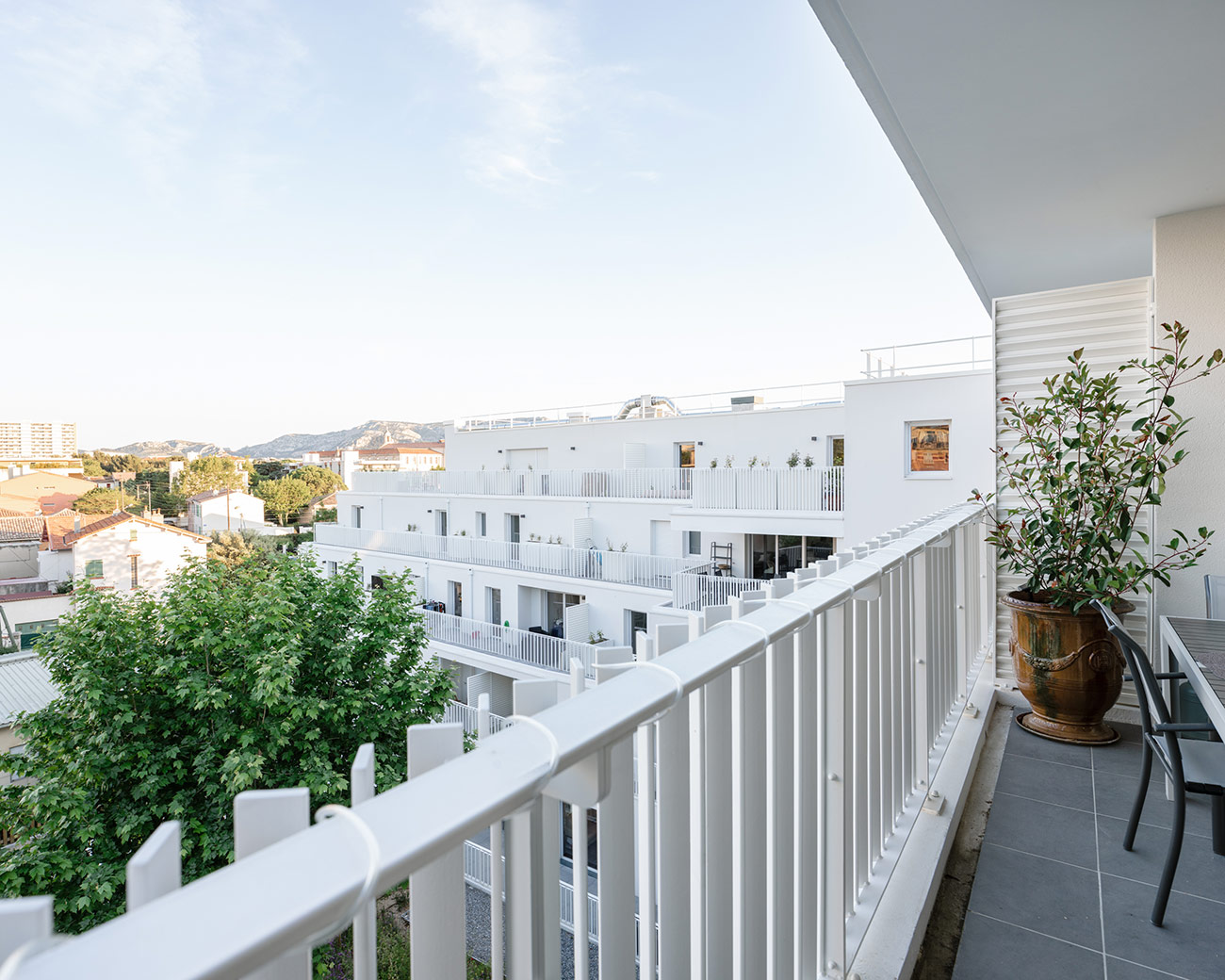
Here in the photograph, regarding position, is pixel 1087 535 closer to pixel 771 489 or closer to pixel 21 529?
pixel 771 489

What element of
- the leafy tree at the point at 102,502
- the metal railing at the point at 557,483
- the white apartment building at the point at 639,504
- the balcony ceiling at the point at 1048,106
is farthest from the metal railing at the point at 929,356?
the leafy tree at the point at 102,502

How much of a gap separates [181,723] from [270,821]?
9.15 m

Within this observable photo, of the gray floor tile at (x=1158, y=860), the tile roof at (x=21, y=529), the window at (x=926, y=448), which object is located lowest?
the tile roof at (x=21, y=529)

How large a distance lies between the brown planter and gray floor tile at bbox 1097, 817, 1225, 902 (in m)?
0.76

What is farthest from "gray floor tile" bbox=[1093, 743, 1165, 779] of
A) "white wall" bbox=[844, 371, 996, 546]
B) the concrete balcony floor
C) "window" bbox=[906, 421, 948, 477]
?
"window" bbox=[906, 421, 948, 477]

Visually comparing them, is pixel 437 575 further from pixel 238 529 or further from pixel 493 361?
pixel 493 361

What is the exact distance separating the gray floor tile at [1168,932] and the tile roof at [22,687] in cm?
1144

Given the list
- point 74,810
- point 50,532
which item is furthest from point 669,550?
point 50,532

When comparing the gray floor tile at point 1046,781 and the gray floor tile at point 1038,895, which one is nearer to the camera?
the gray floor tile at point 1038,895

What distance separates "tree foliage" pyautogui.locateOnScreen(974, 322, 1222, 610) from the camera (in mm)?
3178

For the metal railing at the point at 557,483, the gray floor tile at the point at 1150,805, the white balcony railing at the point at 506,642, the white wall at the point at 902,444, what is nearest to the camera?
the gray floor tile at the point at 1150,805

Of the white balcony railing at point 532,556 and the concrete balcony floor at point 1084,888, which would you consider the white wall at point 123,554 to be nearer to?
the white balcony railing at point 532,556

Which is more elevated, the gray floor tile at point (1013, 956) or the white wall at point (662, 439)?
the white wall at point (662, 439)

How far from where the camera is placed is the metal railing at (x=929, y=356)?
9.50 meters
